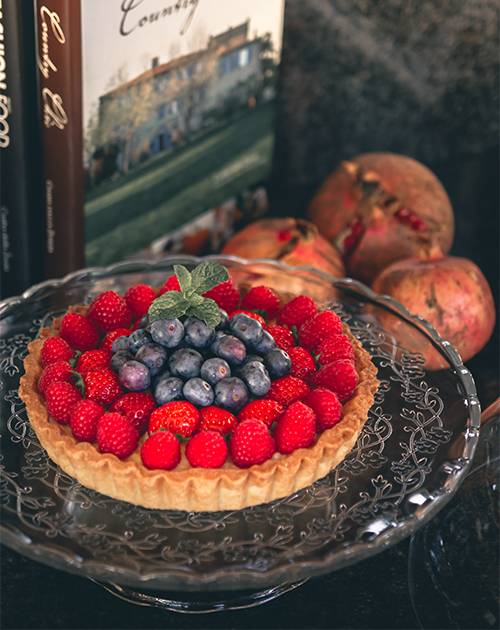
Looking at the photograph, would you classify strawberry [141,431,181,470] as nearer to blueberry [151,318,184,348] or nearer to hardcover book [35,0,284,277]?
blueberry [151,318,184,348]

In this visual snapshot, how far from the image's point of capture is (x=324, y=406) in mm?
1052

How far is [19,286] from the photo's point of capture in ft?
4.99

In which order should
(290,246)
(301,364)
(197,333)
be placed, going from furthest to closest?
1. (290,246)
2. (301,364)
3. (197,333)

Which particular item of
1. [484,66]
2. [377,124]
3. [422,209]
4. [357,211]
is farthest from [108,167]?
[484,66]

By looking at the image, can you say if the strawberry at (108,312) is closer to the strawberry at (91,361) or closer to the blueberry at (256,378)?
the strawberry at (91,361)

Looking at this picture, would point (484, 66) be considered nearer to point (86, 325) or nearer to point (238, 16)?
point (238, 16)

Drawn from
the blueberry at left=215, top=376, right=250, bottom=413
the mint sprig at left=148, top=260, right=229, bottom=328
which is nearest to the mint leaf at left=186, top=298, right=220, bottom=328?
the mint sprig at left=148, top=260, right=229, bottom=328

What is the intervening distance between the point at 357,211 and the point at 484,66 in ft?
2.51

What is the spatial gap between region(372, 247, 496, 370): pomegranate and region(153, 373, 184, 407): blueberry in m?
0.70

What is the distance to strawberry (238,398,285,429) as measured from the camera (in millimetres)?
1013

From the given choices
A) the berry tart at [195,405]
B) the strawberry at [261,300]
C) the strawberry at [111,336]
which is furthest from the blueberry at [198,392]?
the strawberry at [261,300]

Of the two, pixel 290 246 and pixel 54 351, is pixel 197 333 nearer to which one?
pixel 54 351

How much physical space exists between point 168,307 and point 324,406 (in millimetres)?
312

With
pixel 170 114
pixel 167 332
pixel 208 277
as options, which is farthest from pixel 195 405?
pixel 170 114
